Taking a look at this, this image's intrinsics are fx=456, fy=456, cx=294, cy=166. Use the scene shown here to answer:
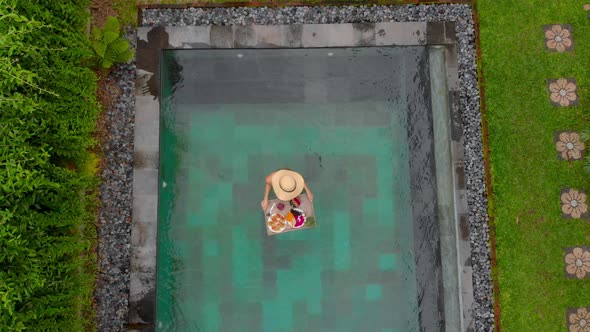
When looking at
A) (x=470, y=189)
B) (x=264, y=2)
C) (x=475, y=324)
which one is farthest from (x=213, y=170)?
(x=475, y=324)

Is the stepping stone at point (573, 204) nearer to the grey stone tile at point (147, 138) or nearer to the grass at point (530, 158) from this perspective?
the grass at point (530, 158)

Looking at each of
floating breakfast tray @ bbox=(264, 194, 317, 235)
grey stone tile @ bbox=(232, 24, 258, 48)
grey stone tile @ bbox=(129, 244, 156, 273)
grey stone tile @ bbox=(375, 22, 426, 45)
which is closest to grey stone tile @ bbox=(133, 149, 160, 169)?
grey stone tile @ bbox=(129, 244, 156, 273)

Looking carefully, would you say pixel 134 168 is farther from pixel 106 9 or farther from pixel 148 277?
pixel 106 9

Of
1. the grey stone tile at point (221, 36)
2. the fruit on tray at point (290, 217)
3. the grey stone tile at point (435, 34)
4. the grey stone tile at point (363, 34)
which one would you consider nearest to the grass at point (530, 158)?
the grey stone tile at point (435, 34)

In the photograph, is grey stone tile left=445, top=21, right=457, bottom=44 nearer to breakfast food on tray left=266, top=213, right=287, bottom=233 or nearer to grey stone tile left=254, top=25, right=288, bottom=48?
grey stone tile left=254, top=25, right=288, bottom=48

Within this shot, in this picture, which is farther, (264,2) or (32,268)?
(264,2)

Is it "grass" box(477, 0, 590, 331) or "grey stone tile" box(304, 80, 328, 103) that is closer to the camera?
"grass" box(477, 0, 590, 331)
